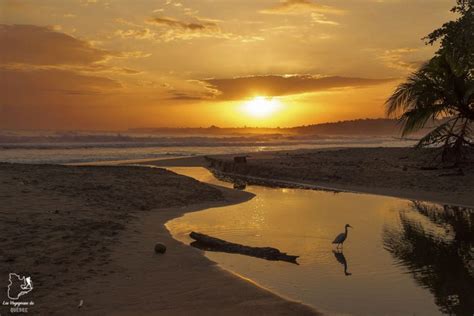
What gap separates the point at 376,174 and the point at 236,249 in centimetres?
1577

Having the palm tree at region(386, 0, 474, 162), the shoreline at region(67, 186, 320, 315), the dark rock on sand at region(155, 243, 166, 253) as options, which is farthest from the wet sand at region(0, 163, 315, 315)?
the palm tree at region(386, 0, 474, 162)

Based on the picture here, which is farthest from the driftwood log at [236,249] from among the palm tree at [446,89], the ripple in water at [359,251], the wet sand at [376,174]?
the palm tree at [446,89]

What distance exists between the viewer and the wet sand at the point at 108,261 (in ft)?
22.5

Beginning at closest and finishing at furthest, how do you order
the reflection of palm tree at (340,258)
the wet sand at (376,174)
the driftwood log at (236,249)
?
the reflection of palm tree at (340,258), the driftwood log at (236,249), the wet sand at (376,174)

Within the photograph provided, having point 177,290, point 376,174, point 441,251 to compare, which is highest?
point 376,174

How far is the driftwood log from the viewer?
9.59 metres

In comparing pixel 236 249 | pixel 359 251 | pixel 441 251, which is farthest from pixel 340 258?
pixel 441 251

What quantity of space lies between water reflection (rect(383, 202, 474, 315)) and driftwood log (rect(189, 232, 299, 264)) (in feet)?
8.70

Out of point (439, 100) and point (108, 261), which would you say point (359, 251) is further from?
point (439, 100)

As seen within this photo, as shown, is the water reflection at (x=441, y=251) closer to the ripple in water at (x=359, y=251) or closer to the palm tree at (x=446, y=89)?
the ripple in water at (x=359, y=251)

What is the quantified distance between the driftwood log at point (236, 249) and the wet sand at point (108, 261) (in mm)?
571

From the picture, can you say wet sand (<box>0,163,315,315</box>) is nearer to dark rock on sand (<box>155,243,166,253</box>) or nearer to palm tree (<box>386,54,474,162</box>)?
dark rock on sand (<box>155,243,166,253</box>)

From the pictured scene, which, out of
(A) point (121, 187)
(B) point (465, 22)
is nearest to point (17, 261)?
(A) point (121, 187)

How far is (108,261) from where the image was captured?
29.1 ft
